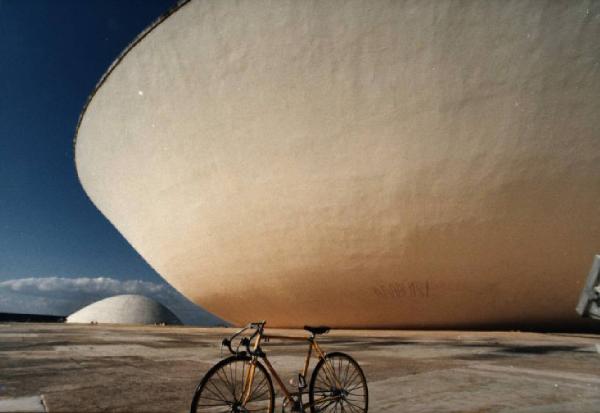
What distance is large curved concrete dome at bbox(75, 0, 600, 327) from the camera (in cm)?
795

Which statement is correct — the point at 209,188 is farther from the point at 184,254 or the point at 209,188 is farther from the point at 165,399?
the point at 165,399

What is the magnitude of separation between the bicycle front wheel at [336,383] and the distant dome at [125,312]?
2893 centimetres

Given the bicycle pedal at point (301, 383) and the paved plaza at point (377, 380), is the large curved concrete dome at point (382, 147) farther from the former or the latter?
the bicycle pedal at point (301, 383)

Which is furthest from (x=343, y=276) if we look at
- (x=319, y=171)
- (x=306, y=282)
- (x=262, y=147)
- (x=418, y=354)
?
(x=418, y=354)

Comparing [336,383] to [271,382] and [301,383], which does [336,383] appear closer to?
[301,383]

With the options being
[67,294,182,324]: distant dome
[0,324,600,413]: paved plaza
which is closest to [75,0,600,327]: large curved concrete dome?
[0,324,600,413]: paved plaza

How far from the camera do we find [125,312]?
2883cm

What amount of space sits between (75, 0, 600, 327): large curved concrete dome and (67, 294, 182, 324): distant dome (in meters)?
19.7

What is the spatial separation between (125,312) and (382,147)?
26134mm

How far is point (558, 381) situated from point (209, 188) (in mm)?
9244

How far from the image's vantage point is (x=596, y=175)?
8250 mm

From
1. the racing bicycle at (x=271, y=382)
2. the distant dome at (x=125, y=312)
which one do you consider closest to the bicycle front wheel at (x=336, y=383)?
the racing bicycle at (x=271, y=382)

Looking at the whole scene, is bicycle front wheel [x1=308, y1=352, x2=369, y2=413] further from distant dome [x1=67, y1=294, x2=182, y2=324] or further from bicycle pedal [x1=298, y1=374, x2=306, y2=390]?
distant dome [x1=67, y1=294, x2=182, y2=324]

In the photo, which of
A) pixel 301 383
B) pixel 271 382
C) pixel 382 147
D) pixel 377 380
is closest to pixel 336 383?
pixel 301 383
